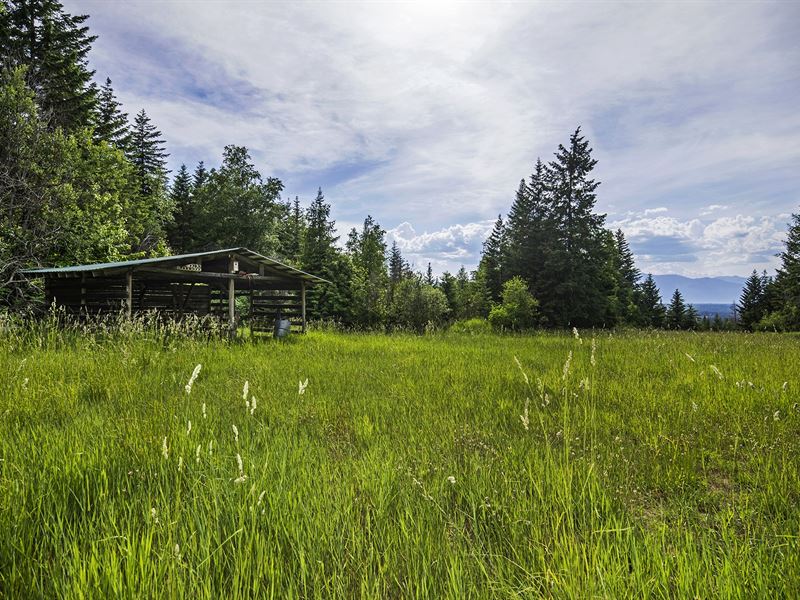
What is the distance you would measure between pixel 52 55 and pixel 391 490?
3235 cm

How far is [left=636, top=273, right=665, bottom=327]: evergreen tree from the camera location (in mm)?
58578

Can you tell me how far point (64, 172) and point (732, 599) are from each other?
2580cm

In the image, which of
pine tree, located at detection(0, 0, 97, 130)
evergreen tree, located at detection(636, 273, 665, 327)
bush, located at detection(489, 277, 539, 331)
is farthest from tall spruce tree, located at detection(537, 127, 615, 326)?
pine tree, located at detection(0, 0, 97, 130)

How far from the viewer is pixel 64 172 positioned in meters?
18.4

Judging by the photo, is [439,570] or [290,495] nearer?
[439,570]

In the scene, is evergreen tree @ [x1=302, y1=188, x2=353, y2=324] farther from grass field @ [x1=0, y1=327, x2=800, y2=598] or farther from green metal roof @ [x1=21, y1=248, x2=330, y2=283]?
grass field @ [x1=0, y1=327, x2=800, y2=598]

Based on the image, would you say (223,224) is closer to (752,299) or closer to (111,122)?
(111,122)

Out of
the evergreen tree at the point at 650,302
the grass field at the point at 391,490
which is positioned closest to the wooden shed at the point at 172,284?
the grass field at the point at 391,490

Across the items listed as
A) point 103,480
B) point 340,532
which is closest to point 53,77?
point 103,480

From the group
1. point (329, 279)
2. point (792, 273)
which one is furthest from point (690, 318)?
point (329, 279)

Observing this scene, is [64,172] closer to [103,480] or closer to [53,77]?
[53,77]

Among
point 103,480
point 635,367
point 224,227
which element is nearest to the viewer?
point 103,480

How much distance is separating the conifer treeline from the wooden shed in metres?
3.33

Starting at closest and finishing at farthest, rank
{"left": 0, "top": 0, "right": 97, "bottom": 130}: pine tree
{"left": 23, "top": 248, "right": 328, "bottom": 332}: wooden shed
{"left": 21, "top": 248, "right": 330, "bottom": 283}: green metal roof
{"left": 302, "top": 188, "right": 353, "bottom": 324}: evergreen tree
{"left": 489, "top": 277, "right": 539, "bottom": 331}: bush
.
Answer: {"left": 21, "top": 248, "right": 330, "bottom": 283}: green metal roof, {"left": 23, "top": 248, "right": 328, "bottom": 332}: wooden shed, {"left": 0, "top": 0, "right": 97, "bottom": 130}: pine tree, {"left": 489, "top": 277, "right": 539, "bottom": 331}: bush, {"left": 302, "top": 188, "right": 353, "bottom": 324}: evergreen tree
